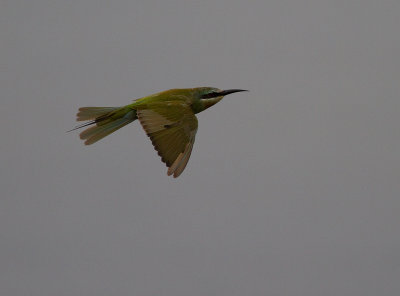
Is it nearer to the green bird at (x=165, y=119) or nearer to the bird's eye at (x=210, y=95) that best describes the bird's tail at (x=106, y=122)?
the green bird at (x=165, y=119)

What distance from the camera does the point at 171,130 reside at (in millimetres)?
7859

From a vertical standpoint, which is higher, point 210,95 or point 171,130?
point 210,95

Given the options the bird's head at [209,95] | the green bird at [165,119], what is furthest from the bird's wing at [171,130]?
the bird's head at [209,95]

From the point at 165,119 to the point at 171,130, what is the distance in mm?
90

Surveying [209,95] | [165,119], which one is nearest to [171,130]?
[165,119]

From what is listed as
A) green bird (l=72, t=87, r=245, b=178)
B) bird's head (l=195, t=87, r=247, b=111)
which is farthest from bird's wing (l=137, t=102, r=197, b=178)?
bird's head (l=195, t=87, r=247, b=111)

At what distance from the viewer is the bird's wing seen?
7711 millimetres

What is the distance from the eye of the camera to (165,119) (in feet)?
25.8

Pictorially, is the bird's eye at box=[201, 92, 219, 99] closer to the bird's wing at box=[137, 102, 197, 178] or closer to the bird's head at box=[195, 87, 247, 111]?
the bird's head at box=[195, 87, 247, 111]

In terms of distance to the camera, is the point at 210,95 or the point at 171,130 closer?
the point at 171,130

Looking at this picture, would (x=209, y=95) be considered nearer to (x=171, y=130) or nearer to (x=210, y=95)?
(x=210, y=95)

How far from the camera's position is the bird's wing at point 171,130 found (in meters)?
7.71

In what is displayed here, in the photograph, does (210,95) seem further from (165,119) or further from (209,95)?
(165,119)

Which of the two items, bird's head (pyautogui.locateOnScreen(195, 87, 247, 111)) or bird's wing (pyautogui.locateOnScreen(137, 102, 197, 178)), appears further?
bird's head (pyautogui.locateOnScreen(195, 87, 247, 111))
